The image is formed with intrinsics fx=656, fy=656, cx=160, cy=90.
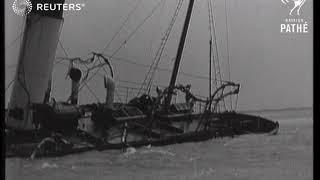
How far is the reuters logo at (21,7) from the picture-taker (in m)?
2.03

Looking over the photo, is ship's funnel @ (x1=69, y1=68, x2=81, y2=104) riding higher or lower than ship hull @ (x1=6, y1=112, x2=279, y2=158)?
higher

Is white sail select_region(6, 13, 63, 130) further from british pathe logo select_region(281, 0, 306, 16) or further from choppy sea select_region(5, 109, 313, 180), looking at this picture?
british pathe logo select_region(281, 0, 306, 16)

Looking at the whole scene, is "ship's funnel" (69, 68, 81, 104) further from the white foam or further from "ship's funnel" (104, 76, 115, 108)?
the white foam

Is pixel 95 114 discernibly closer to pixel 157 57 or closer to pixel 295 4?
pixel 157 57

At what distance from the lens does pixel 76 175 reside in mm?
2035

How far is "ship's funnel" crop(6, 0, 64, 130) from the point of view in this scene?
2.03m

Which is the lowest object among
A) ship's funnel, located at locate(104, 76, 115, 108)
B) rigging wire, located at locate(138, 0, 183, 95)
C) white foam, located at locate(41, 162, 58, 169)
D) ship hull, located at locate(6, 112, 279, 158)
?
white foam, located at locate(41, 162, 58, 169)

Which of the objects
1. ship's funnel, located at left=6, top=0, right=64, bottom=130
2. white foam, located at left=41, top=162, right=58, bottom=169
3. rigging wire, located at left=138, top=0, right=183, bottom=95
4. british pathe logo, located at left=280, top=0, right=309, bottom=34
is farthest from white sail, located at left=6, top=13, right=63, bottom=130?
british pathe logo, located at left=280, top=0, right=309, bottom=34

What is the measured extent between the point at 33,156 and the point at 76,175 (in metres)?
0.14

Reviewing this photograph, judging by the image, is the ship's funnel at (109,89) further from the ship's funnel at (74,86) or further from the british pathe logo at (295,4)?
the british pathe logo at (295,4)

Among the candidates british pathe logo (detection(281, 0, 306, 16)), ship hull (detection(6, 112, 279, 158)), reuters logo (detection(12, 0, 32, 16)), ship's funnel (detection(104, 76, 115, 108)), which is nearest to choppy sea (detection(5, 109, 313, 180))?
ship hull (detection(6, 112, 279, 158))

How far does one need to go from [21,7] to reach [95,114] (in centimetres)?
40

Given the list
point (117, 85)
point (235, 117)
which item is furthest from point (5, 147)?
point (235, 117)
